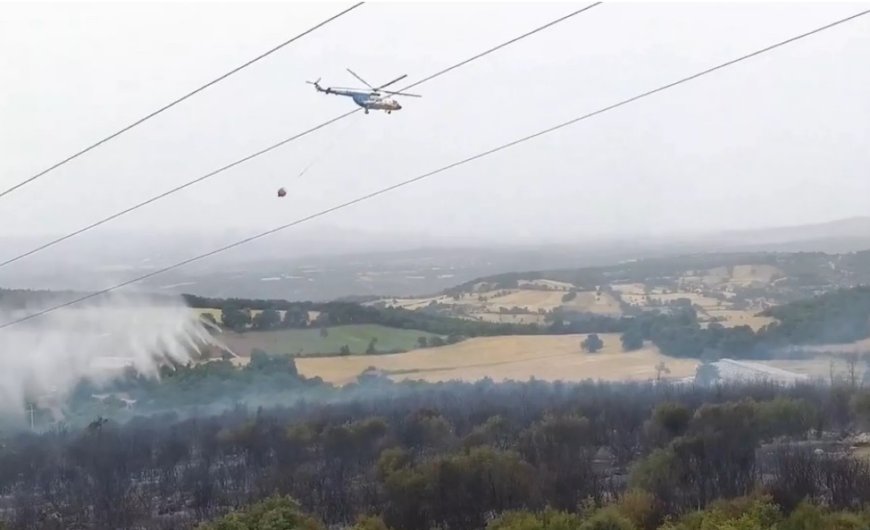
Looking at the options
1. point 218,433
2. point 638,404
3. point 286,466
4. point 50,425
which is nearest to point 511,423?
point 638,404

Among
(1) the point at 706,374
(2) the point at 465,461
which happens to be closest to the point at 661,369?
(1) the point at 706,374

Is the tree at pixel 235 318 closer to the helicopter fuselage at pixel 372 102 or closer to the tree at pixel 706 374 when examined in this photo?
the tree at pixel 706 374

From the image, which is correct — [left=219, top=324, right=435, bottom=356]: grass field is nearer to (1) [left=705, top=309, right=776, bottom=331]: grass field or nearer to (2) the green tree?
(1) [left=705, top=309, right=776, bottom=331]: grass field

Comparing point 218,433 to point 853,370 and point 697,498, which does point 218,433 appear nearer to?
point 697,498

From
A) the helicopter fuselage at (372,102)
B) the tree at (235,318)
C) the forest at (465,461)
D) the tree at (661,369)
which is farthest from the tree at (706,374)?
the helicopter fuselage at (372,102)

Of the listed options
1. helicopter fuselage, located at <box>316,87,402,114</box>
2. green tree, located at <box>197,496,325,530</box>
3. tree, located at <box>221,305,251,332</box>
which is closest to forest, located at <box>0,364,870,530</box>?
green tree, located at <box>197,496,325,530</box>
